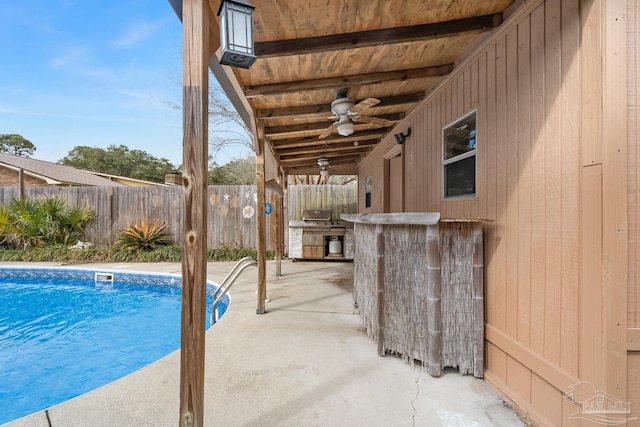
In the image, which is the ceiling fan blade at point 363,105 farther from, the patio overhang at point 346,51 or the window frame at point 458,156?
the window frame at point 458,156

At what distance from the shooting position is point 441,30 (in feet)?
7.20

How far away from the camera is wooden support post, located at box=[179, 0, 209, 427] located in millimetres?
1400

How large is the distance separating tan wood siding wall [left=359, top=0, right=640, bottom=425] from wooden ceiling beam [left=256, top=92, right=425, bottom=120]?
1162mm

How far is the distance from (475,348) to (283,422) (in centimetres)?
157

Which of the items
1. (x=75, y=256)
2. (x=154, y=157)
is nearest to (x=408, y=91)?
(x=75, y=256)

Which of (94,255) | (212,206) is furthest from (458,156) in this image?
(94,255)

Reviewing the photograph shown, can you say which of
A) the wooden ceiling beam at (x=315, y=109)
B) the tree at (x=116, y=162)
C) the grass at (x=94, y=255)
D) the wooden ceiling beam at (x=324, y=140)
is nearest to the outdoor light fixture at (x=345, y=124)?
the wooden ceiling beam at (x=315, y=109)

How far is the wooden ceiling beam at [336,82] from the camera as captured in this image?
2.94m

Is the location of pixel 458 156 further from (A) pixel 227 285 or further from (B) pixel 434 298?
(A) pixel 227 285

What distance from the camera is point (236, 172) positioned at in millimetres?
17547

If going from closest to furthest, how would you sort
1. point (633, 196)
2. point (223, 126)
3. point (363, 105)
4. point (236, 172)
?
point (633, 196) < point (363, 105) < point (223, 126) < point (236, 172)

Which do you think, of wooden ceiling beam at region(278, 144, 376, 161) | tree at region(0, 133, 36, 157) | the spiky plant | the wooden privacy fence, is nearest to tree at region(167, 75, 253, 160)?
the wooden privacy fence

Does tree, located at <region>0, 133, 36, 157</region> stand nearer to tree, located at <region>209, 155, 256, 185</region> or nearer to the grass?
tree, located at <region>209, 155, 256, 185</region>

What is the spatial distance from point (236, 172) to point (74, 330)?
1417 cm
